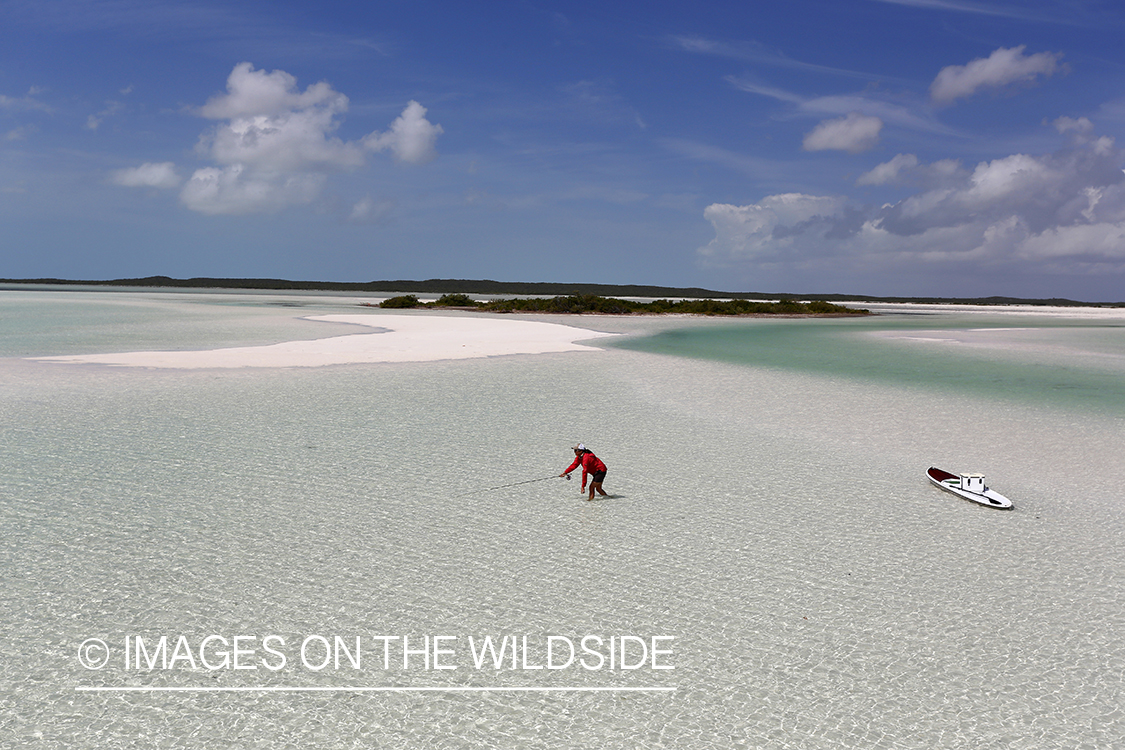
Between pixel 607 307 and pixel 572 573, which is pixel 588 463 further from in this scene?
pixel 607 307

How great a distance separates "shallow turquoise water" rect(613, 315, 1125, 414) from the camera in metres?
17.0

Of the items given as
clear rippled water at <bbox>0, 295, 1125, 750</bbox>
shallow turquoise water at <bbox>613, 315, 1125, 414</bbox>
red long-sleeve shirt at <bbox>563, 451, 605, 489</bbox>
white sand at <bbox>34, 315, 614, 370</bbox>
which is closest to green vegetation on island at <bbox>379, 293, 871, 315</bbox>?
shallow turquoise water at <bbox>613, 315, 1125, 414</bbox>

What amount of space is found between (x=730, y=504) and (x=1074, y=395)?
12684 millimetres

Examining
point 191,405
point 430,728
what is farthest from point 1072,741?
point 191,405

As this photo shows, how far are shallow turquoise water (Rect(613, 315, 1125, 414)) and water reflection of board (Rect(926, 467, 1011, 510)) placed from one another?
8.48 metres

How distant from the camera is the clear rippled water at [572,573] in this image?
3951 millimetres

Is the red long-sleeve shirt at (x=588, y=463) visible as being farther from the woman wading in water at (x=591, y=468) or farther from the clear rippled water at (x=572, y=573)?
the clear rippled water at (x=572, y=573)

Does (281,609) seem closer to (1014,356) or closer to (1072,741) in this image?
(1072,741)

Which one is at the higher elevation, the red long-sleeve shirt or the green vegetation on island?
the green vegetation on island

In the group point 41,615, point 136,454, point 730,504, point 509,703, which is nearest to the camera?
point 509,703

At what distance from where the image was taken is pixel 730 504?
7.51 meters

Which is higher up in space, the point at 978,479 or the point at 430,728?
the point at 978,479

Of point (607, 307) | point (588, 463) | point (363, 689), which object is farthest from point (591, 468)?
point (607, 307)

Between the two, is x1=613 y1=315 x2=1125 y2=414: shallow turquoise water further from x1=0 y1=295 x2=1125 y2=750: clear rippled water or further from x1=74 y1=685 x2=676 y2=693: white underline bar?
x1=74 y1=685 x2=676 y2=693: white underline bar
